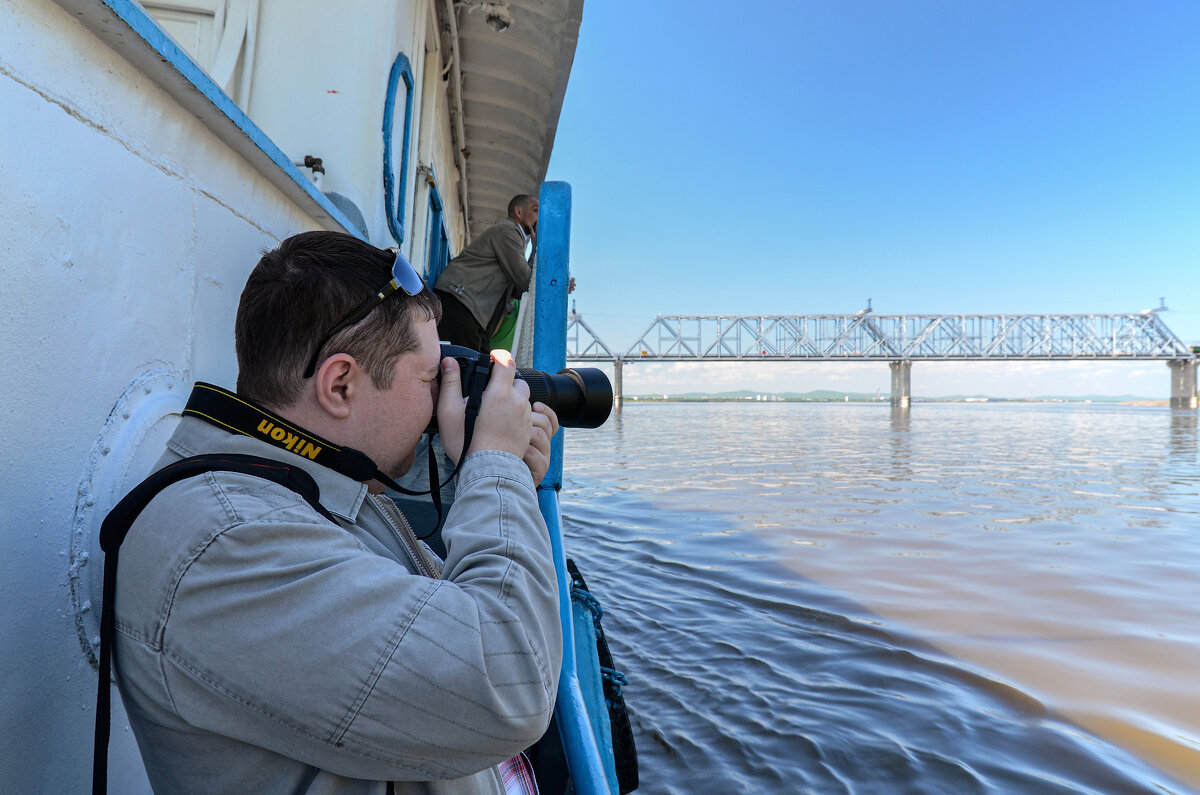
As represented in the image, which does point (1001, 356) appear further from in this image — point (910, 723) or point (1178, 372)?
point (910, 723)

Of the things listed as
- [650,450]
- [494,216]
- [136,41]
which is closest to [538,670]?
[136,41]

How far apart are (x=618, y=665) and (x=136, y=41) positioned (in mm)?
2597

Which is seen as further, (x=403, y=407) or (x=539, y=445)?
(x=539, y=445)

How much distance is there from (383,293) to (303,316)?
94mm

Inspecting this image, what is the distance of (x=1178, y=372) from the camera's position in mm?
54594

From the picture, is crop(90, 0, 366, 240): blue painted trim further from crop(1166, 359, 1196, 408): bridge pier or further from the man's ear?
crop(1166, 359, 1196, 408): bridge pier

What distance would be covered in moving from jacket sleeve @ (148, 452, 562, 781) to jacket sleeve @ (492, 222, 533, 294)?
246cm

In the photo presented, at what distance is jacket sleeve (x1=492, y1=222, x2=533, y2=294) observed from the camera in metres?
2.96

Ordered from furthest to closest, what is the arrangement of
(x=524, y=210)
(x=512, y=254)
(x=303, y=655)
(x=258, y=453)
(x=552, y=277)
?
(x=524, y=210) → (x=512, y=254) → (x=552, y=277) → (x=258, y=453) → (x=303, y=655)

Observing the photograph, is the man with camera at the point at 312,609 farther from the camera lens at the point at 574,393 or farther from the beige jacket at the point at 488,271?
the beige jacket at the point at 488,271

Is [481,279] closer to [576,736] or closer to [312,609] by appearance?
[576,736]

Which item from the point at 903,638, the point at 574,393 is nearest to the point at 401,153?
the point at 574,393

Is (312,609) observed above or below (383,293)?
below

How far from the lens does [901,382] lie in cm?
5381
